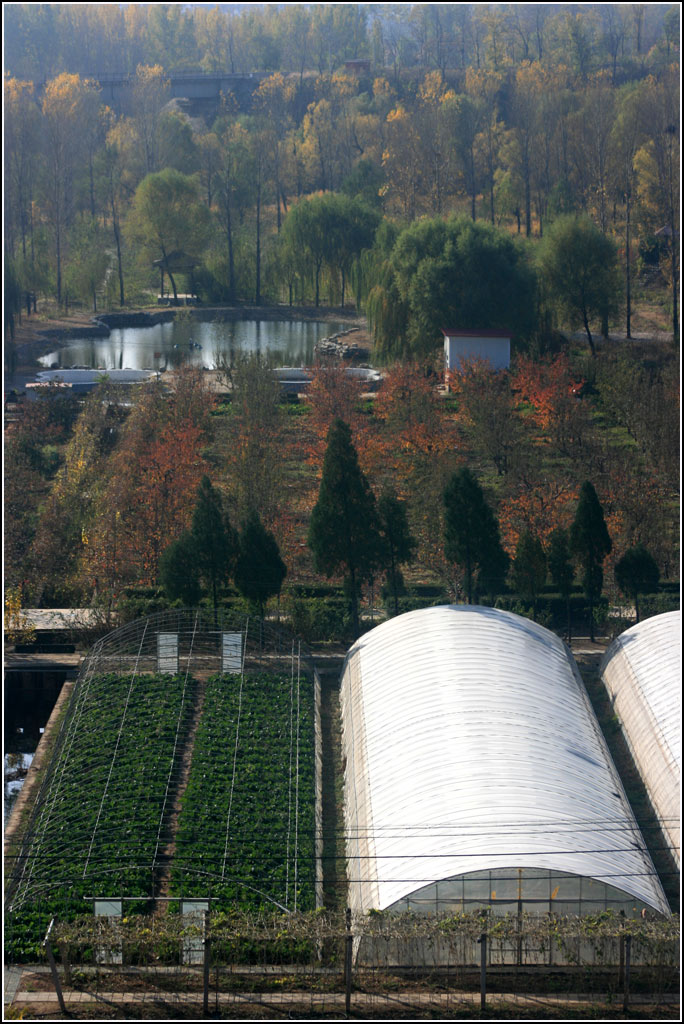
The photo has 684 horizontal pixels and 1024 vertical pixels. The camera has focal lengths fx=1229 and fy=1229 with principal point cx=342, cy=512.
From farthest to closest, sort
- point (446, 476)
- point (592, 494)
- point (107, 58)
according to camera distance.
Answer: point (107, 58), point (446, 476), point (592, 494)

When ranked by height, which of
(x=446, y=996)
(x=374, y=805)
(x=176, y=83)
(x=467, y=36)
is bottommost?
(x=446, y=996)

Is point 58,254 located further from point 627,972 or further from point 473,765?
point 627,972

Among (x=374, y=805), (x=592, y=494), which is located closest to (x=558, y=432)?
(x=592, y=494)

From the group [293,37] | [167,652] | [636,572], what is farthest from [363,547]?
[293,37]

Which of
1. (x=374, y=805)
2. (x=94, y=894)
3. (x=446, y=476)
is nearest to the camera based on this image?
(x=94, y=894)

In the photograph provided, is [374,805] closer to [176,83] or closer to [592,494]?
[592,494]

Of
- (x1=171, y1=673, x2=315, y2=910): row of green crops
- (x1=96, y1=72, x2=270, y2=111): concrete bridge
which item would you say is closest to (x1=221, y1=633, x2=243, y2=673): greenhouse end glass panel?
(x1=171, y1=673, x2=315, y2=910): row of green crops

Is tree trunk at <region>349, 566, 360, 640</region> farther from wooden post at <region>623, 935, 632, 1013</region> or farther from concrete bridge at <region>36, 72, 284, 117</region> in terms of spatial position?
concrete bridge at <region>36, 72, 284, 117</region>
